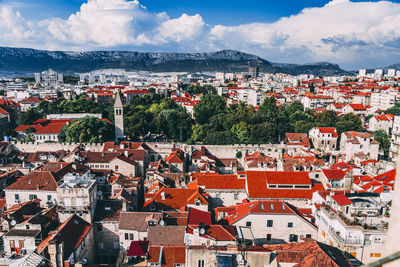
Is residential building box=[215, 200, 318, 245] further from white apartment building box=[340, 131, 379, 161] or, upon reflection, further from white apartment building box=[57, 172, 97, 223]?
white apartment building box=[340, 131, 379, 161]

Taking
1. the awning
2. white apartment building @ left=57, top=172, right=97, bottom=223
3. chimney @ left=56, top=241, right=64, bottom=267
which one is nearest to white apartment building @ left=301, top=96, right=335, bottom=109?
the awning

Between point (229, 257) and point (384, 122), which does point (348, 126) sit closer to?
point (384, 122)

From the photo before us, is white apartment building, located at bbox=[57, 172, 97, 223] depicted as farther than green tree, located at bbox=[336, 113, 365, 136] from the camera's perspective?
No

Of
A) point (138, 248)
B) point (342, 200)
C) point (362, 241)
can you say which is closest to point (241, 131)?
point (342, 200)

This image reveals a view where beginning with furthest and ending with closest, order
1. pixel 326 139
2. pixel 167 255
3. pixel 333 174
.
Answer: pixel 326 139 → pixel 333 174 → pixel 167 255

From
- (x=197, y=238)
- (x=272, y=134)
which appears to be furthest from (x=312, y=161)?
(x=197, y=238)

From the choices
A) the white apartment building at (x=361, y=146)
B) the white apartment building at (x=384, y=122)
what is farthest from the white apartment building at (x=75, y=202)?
the white apartment building at (x=384, y=122)
